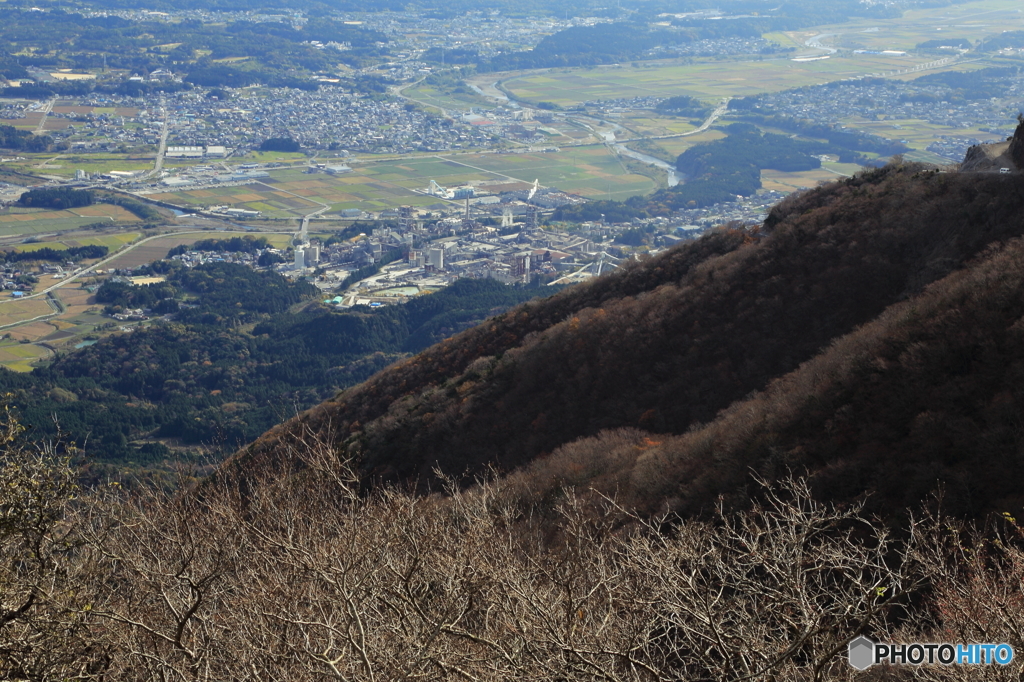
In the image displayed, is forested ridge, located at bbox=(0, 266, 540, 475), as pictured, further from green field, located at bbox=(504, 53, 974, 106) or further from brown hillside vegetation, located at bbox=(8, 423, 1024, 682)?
green field, located at bbox=(504, 53, 974, 106)

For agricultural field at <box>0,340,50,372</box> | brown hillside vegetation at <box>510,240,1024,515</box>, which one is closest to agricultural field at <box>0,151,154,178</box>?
A: agricultural field at <box>0,340,50,372</box>

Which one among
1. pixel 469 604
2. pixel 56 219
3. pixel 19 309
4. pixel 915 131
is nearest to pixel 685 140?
pixel 915 131

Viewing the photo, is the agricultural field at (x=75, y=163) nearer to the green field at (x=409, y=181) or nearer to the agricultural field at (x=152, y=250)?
the green field at (x=409, y=181)

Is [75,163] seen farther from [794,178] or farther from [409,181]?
[794,178]

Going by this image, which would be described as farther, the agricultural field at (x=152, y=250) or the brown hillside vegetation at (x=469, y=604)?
the agricultural field at (x=152, y=250)

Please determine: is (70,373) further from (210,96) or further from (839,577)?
(210,96)

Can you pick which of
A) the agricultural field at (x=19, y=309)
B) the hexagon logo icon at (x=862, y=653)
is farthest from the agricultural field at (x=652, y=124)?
the hexagon logo icon at (x=862, y=653)
